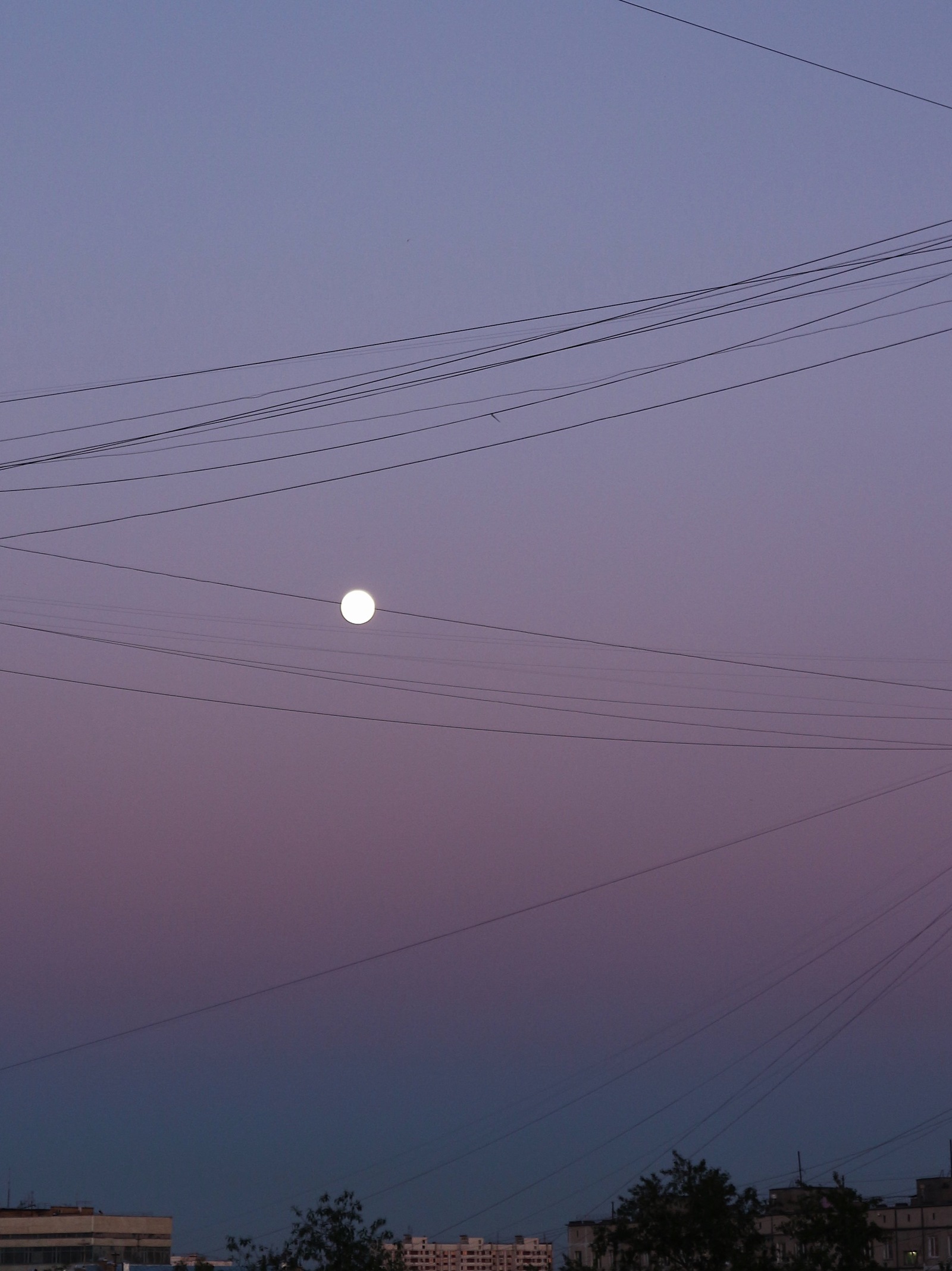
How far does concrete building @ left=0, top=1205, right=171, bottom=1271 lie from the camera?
15712cm

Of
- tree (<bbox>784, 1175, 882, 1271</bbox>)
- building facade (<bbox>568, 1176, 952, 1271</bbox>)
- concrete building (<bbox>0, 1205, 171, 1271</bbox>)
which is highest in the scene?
concrete building (<bbox>0, 1205, 171, 1271</bbox>)

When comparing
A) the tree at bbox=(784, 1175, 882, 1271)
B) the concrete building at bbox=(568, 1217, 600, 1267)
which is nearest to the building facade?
the concrete building at bbox=(568, 1217, 600, 1267)

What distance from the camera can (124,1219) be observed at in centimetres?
16912

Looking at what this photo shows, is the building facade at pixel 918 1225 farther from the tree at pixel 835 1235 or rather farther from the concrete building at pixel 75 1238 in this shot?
the tree at pixel 835 1235

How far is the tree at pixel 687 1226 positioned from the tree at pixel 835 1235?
5.45ft

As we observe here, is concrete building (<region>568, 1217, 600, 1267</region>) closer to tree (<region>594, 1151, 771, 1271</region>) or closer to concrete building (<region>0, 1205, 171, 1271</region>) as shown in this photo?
concrete building (<region>0, 1205, 171, 1271</region>)

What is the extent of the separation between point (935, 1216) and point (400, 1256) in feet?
A: 236

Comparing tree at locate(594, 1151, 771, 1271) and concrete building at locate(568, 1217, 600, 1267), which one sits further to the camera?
concrete building at locate(568, 1217, 600, 1267)

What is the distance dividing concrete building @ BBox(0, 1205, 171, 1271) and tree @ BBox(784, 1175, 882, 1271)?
10938 centimetres

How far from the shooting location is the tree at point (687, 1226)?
192ft

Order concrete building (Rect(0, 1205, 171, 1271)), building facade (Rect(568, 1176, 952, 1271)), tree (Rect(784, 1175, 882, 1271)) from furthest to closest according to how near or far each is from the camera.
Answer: concrete building (Rect(0, 1205, 171, 1271)) < building facade (Rect(568, 1176, 952, 1271)) < tree (Rect(784, 1175, 882, 1271))

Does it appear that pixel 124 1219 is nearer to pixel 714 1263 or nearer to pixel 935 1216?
pixel 935 1216

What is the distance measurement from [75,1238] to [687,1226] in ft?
390

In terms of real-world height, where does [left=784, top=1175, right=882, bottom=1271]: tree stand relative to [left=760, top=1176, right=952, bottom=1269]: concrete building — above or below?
below
